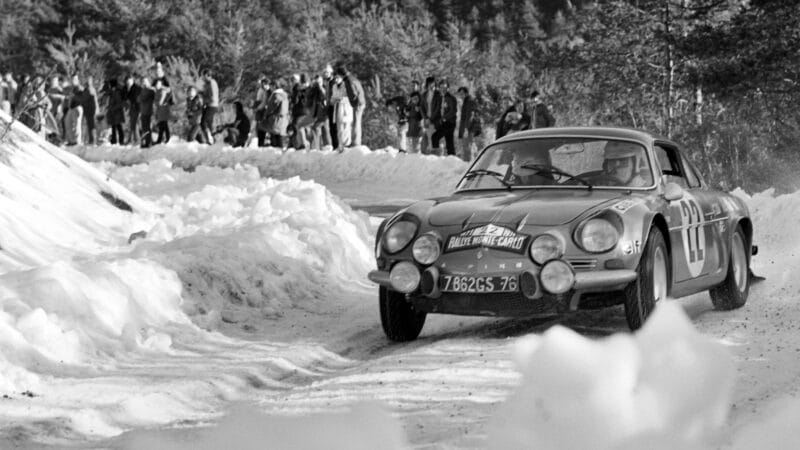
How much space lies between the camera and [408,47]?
61.2m

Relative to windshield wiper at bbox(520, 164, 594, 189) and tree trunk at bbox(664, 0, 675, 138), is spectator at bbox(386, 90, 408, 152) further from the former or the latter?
windshield wiper at bbox(520, 164, 594, 189)

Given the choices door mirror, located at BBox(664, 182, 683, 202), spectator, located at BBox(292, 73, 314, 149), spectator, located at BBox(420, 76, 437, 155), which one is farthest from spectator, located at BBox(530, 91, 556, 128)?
door mirror, located at BBox(664, 182, 683, 202)

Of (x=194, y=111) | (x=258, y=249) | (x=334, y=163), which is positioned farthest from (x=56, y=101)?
(x=258, y=249)

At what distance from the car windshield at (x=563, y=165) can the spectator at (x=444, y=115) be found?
19284 millimetres

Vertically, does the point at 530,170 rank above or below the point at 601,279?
above

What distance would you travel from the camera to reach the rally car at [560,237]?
8609 mm

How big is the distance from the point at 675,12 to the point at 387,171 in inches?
713

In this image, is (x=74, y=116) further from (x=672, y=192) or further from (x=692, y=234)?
(x=672, y=192)

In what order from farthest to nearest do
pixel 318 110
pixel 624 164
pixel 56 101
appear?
pixel 56 101 < pixel 318 110 < pixel 624 164

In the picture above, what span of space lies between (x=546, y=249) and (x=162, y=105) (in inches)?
1235

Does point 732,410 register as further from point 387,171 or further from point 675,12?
point 675,12

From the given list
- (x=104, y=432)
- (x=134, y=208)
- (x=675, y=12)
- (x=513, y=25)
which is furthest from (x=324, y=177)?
(x=513, y=25)

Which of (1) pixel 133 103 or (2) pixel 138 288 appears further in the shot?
(1) pixel 133 103

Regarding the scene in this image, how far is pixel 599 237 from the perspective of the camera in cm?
865
